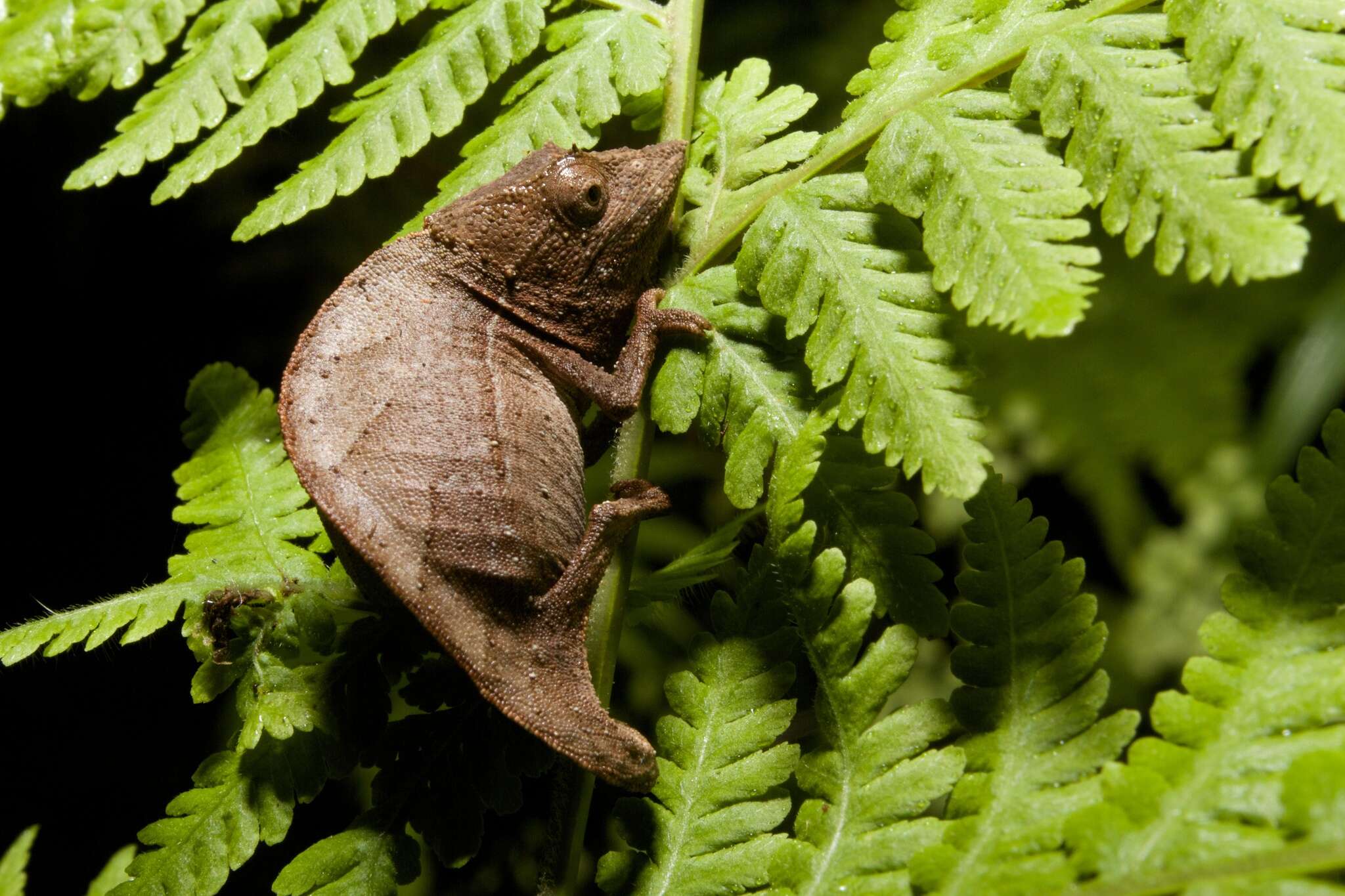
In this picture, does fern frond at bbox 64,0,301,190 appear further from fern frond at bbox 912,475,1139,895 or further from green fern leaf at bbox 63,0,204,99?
fern frond at bbox 912,475,1139,895

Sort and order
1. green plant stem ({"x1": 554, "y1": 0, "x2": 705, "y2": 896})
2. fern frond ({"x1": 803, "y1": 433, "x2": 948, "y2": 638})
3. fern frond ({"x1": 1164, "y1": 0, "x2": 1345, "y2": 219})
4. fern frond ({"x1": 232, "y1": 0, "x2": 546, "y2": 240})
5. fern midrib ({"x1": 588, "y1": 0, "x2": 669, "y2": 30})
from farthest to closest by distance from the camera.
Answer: fern midrib ({"x1": 588, "y1": 0, "x2": 669, "y2": 30}), fern frond ({"x1": 232, "y1": 0, "x2": 546, "y2": 240}), green plant stem ({"x1": 554, "y1": 0, "x2": 705, "y2": 896}), fern frond ({"x1": 803, "y1": 433, "x2": 948, "y2": 638}), fern frond ({"x1": 1164, "y1": 0, "x2": 1345, "y2": 219})

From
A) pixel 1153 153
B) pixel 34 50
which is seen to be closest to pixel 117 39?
pixel 34 50

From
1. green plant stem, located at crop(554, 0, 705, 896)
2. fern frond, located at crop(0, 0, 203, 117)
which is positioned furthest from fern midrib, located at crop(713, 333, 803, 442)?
fern frond, located at crop(0, 0, 203, 117)

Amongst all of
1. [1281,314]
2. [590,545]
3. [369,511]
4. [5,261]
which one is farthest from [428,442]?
[5,261]

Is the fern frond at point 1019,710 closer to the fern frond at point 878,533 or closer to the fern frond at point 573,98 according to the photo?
the fern frond at point 878,533

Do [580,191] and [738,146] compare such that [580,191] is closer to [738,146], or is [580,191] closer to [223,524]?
[738,146]
